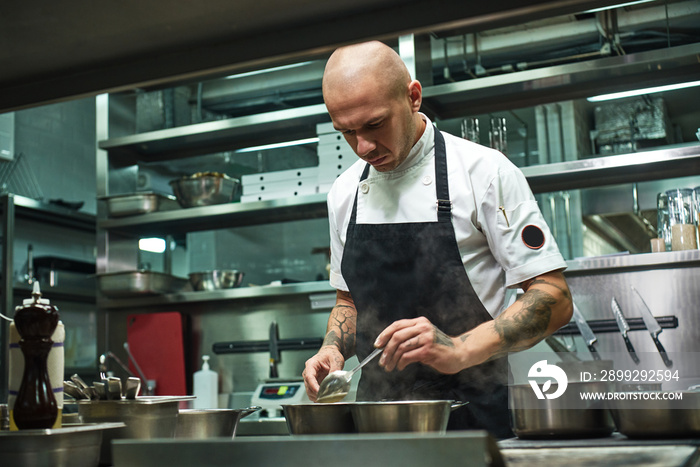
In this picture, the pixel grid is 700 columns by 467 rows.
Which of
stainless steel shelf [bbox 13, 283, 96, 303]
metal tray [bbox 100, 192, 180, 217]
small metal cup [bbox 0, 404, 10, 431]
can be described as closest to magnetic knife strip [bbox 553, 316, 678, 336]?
metal tray [bbox 100, 192, 180, 217]

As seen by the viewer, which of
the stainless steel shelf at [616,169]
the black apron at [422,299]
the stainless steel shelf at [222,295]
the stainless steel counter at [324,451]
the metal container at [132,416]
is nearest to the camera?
the stainless steel counter at [324,451]

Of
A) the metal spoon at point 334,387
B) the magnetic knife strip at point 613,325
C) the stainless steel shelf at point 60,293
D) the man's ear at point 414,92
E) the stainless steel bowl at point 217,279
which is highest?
the man's ear at point 414,92

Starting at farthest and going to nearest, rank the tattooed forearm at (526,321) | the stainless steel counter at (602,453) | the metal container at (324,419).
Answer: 1. the tattooed forearm at (526,321)
2. the metal container at (324,419)
3. the stainless steel counter at (602,453)

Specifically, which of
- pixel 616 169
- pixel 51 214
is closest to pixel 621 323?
pixel 616 169

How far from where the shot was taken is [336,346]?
1.79m

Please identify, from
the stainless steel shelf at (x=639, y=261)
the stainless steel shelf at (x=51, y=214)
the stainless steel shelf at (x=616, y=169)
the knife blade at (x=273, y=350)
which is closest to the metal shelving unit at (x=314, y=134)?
the stainless steel shelf at (x=616, y=169)

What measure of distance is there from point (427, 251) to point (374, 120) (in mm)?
327

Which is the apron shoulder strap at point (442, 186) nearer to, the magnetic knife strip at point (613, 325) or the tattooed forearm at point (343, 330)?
the tattooed forearm at point (343, 330)

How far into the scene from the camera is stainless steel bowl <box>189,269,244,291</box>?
3705 millimetres

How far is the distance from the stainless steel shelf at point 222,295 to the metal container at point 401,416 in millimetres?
2411

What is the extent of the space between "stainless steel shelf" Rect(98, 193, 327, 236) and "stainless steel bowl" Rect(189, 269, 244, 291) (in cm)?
28

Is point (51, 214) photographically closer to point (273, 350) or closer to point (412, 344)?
point (273, 350)

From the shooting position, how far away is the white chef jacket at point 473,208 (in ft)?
5.36

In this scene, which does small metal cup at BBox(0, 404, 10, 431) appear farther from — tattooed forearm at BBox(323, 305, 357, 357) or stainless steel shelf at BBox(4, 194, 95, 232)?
stainless steel shelf at BBox(4, 194, 95, 232)
